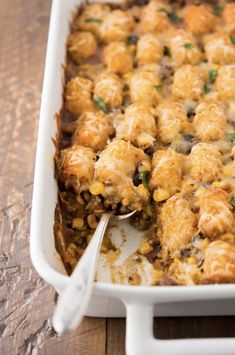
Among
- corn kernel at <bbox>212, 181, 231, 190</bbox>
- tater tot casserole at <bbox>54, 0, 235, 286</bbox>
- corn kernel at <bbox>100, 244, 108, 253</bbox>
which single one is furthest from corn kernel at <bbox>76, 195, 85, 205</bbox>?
corn kernel at <bbox>212, 181, 231, 190</bbox>

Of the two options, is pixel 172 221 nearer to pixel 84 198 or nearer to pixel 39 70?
pixel 84 198

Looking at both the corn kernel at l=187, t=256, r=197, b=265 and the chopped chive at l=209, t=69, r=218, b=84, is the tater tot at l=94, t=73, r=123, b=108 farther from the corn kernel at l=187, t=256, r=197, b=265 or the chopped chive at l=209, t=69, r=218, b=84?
the corn kernel at l=187, t=256, r=197, b=265

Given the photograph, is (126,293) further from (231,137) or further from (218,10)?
(218,10)

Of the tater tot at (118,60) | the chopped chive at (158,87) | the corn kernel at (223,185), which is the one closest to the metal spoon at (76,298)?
the corn kernel at (223,185)

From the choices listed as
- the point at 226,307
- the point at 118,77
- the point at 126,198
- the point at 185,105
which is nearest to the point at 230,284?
the point at 226,307

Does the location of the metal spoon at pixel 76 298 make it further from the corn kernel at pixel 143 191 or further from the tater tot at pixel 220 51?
the tater tot at pixel 220 51

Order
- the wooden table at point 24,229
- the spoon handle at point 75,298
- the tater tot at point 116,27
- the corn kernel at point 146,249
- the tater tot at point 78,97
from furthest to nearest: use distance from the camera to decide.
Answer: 1. the tater tot at point 116,27
2. the tater tot at point 78,97
3. the corn kernel at point 146,249
4. the wooden table at point 24,229
5. the spoon handle at point 75,298
